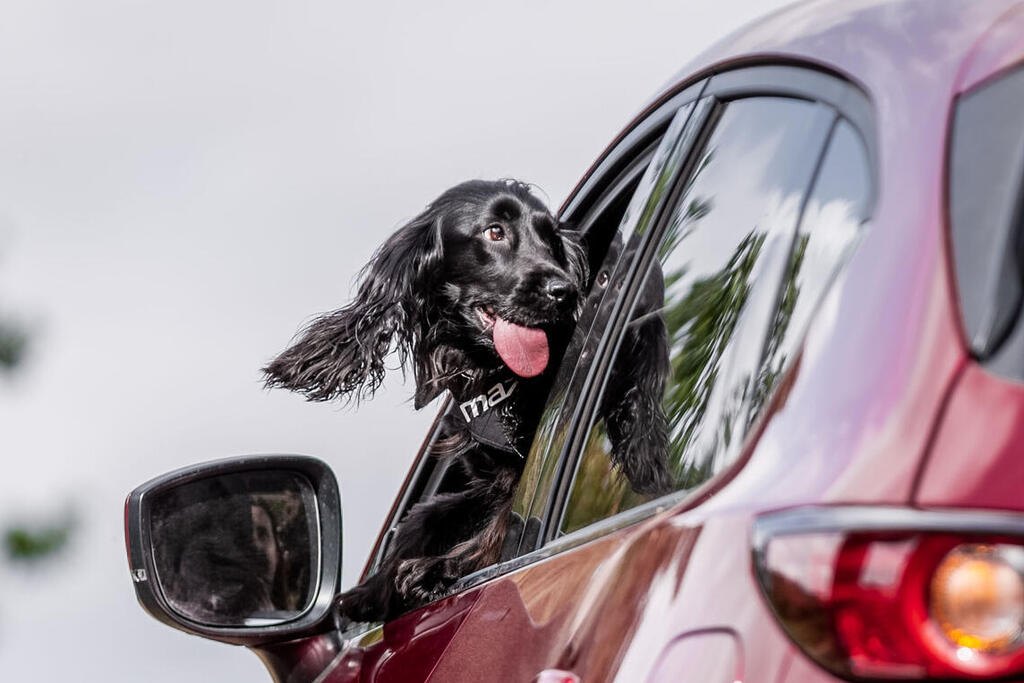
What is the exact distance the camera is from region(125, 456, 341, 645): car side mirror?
285cm

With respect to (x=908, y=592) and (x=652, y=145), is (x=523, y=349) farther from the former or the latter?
(x=908, y=592)

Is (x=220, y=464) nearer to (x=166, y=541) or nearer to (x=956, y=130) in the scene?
(x=166, y=541)

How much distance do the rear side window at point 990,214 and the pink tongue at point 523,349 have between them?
2.50 m

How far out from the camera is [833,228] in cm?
144

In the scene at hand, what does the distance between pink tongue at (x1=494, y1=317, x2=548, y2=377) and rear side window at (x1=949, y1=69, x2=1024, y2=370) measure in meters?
2.50

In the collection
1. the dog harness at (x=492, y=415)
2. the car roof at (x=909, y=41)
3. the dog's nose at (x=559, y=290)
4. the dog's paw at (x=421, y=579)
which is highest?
the car roof at (x=909, y=41)

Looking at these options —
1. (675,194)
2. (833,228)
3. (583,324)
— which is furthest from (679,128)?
(833,228)

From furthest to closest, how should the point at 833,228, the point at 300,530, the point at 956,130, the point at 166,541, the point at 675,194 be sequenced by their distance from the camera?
the point at 300,530 < the point at 166,541 < the point at 675,194 < the point at 833,228 < the point at 956,130

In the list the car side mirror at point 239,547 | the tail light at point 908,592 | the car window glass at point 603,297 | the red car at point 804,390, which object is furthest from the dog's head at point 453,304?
the tail light at point 908,592

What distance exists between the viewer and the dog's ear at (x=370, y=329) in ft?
14.1

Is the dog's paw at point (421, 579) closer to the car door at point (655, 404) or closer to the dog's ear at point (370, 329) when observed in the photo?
the car door at point (655, 404)

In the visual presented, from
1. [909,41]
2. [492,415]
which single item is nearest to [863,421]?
[909,41]

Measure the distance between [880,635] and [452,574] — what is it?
216cm

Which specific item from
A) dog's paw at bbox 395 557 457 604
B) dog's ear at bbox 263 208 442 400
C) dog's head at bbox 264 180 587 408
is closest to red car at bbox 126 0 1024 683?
dog's paw at bbox 395 557 457 604
